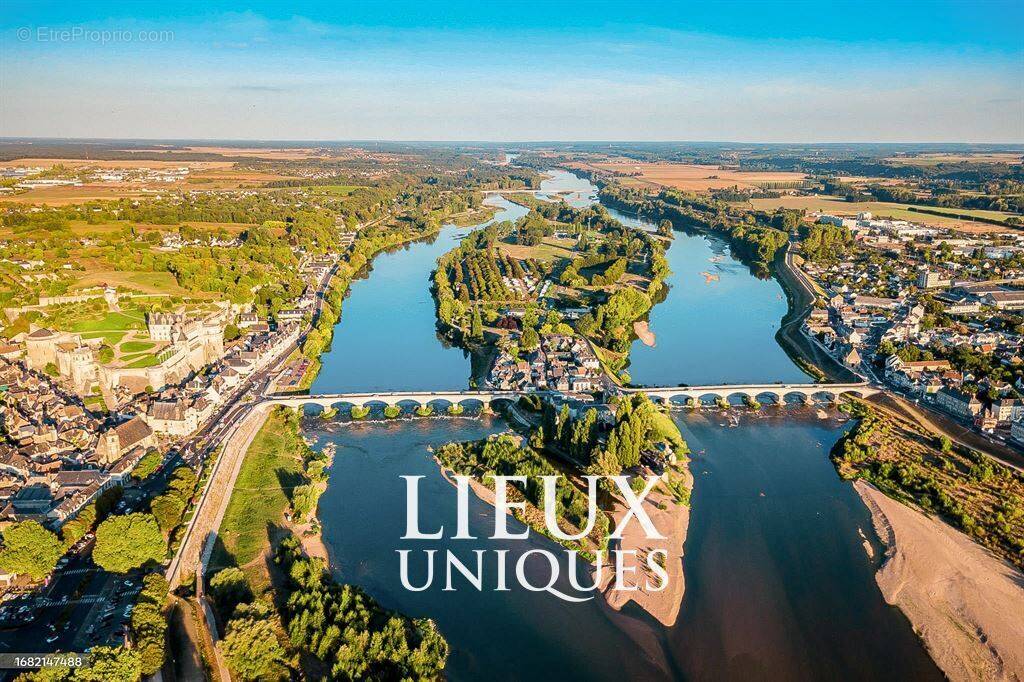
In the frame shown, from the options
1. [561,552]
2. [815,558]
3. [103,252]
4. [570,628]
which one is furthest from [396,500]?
[103,252]

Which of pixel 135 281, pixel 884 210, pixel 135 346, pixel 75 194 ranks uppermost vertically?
pixel 75 194

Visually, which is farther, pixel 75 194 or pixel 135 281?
pixel 75 194

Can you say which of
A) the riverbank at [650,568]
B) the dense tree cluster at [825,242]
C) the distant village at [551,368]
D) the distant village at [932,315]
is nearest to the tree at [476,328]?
the distant village at [551,368]

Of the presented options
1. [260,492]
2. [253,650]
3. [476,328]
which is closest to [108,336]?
[260,492]

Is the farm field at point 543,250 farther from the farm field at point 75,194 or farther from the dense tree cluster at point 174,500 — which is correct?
the farm field at point 75,194

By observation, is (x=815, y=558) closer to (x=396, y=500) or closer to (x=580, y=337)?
(x=396, y=500)

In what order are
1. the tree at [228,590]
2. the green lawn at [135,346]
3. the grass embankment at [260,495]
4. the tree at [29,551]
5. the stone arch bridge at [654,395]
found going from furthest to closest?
the green lawn at [135,346]
the stone arch bridge at [654,395]
the grass embankment at [260,495]
the tree at [228,590]
the tree at [29,551]

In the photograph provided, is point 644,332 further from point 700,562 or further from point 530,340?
point 700,562
